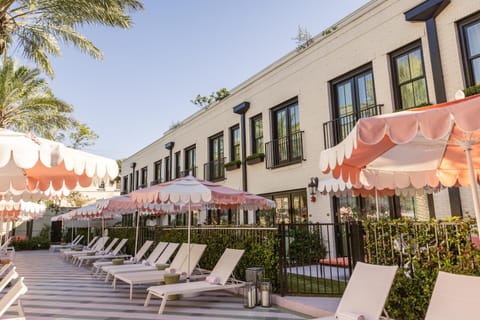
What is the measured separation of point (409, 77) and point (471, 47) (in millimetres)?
1463

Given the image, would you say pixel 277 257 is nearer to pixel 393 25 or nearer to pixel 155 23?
pixel 393 25

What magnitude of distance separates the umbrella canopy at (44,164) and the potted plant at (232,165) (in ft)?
33.5

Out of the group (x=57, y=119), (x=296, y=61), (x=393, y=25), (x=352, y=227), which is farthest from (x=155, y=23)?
(x=352, y=227)

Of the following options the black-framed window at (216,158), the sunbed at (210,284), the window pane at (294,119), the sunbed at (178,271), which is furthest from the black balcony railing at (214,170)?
the sunbed at (210,284)

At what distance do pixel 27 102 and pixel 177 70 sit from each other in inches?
270

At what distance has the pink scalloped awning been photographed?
2.55 m

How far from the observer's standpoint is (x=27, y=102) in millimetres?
15766

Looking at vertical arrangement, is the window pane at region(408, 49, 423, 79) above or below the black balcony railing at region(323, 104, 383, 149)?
above

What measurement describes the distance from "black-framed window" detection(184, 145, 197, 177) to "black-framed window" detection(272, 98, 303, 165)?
6.85 m

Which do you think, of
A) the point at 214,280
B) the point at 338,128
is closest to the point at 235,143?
the point at 338,128

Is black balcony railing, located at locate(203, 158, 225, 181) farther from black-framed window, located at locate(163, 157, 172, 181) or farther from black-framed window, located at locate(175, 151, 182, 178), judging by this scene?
black-framed window, located at locate(163, 157, 172, 181)

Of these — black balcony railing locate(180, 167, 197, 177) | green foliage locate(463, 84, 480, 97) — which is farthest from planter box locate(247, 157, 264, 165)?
green foliage locate(463, 84, 480, 97)

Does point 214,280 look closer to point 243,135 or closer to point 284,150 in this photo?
point 284,150

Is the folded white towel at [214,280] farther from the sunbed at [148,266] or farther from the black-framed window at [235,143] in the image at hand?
the black-framed window at [235,143]
